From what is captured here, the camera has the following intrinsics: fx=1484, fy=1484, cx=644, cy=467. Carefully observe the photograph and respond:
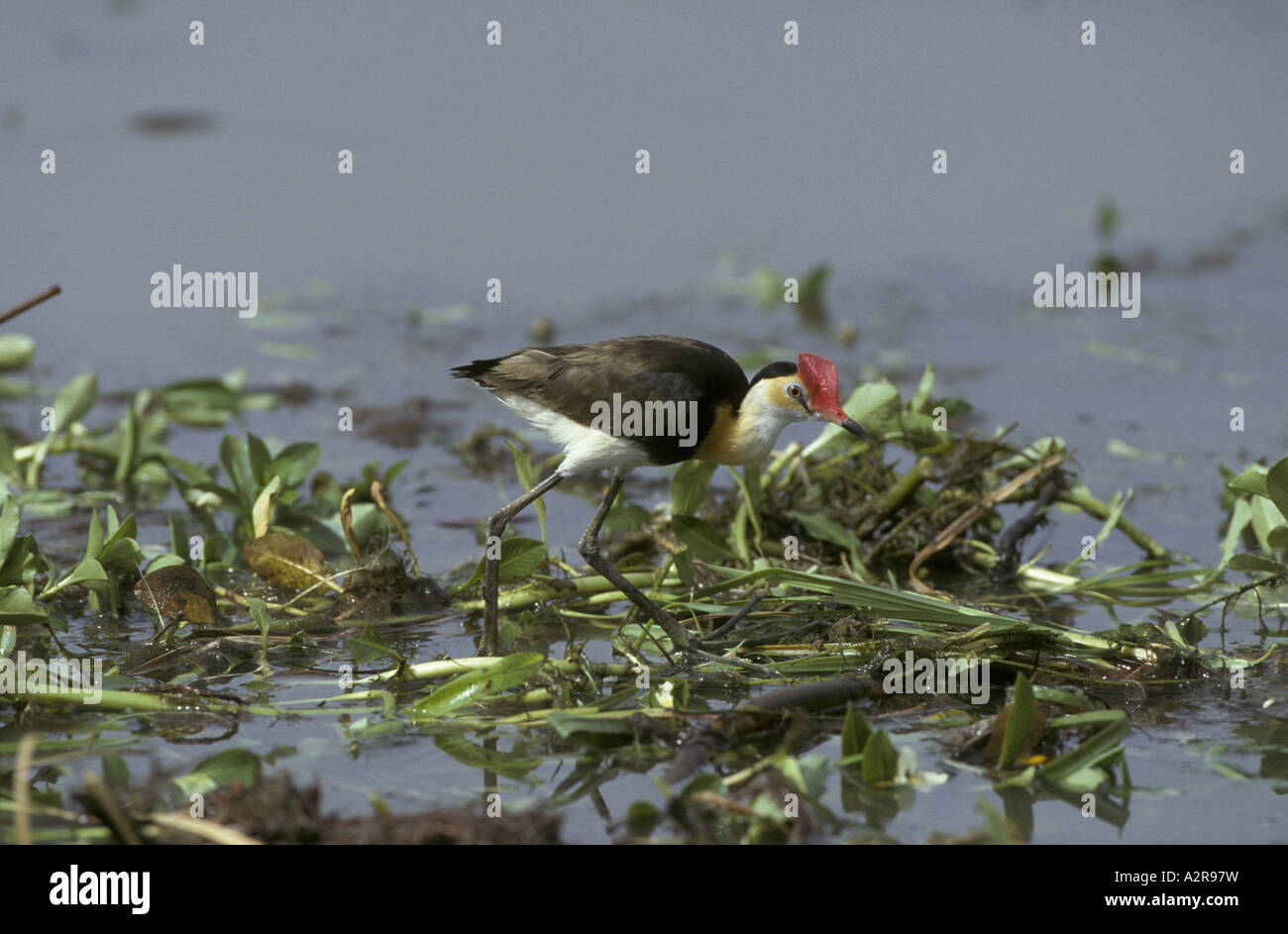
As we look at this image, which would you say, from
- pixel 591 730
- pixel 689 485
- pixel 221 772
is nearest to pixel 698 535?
pixel 689 485

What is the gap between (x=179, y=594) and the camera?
19.4ft

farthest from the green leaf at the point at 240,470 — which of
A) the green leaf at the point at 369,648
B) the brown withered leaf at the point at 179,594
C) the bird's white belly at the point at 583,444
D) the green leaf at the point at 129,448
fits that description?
the green leaf at the point at 369,648

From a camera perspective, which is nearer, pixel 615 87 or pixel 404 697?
pixel 404 697

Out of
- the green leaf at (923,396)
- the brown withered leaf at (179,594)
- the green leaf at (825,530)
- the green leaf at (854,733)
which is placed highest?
the green leaf at (923,396)

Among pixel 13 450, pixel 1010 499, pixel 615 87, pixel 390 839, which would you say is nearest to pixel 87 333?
pixel 13 450

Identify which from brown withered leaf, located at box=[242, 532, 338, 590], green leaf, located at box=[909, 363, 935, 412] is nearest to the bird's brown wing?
brown withered leaf, located at box=[242, 532, 338, 590]

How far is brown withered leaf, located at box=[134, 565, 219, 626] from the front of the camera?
231 inches

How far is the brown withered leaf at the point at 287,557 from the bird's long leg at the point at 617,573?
3.78 feet

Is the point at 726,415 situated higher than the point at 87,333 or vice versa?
the point at 87,333

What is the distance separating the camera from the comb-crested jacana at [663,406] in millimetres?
5719

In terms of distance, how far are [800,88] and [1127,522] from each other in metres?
7.50

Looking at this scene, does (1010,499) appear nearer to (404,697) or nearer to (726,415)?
(726,415)

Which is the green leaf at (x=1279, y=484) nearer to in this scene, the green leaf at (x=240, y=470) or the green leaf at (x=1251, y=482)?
the green leaf at (x=1251, y=482)

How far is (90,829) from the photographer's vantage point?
4258 millimetres
